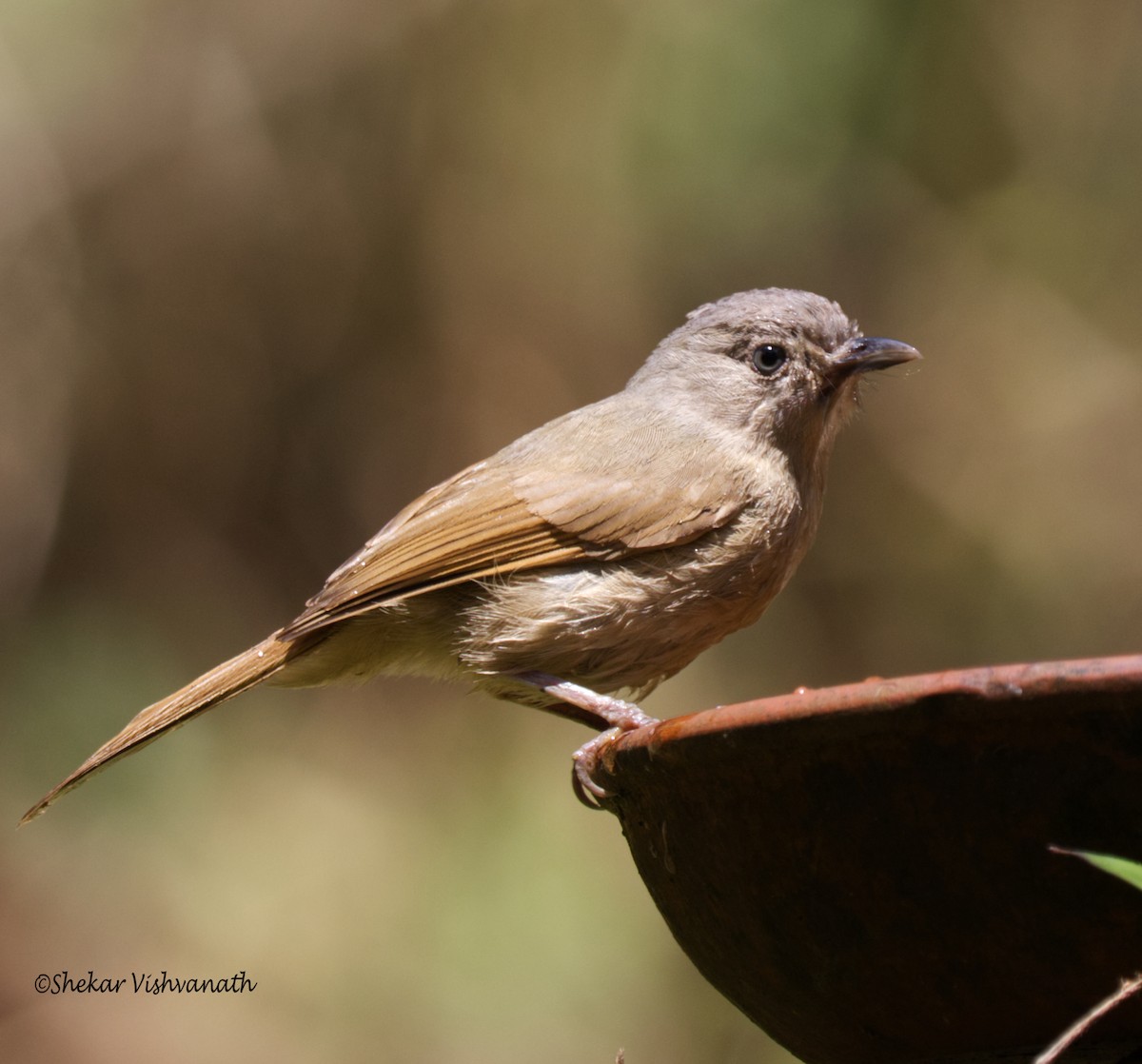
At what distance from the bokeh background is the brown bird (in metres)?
2.13

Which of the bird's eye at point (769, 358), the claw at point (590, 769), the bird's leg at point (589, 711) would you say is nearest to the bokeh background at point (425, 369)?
the bird's leg at point (589, 711)

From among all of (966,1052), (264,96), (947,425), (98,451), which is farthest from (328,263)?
(966,1052)

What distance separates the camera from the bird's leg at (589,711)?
3.08 m

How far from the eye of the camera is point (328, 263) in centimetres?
739

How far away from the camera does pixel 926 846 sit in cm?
188

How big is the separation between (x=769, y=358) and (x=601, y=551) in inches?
37.0

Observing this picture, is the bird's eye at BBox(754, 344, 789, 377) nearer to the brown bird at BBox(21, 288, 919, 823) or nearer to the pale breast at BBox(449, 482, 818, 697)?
the brown bird at BBox(21, 288, 919, 823)

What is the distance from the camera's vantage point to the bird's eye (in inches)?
175

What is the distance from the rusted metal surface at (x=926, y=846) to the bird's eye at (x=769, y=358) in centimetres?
238

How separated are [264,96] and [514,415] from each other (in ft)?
6.60

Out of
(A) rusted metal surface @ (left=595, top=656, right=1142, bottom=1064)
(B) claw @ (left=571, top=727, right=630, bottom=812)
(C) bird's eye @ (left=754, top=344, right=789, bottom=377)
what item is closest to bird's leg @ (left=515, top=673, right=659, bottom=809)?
(B) claw @ (left=571, top=727, right=630, bottom=812)

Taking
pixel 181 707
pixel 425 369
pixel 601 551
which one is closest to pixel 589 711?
pixel 601 551

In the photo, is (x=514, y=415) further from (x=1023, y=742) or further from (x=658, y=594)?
(x=1023, y=742)

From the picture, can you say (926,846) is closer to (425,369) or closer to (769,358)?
(769,358)
